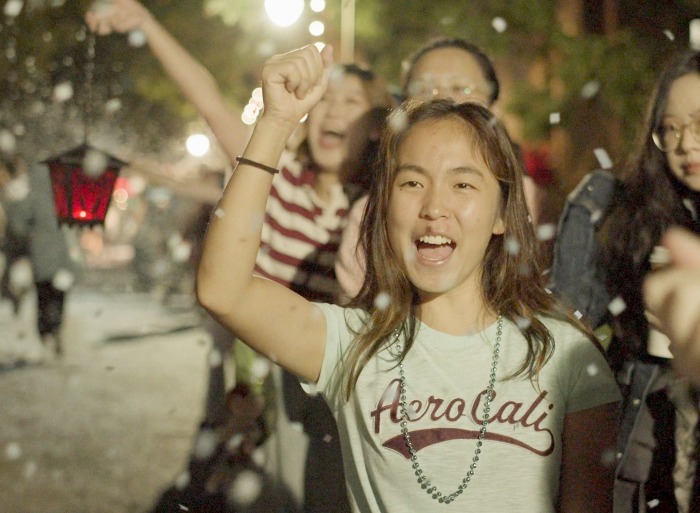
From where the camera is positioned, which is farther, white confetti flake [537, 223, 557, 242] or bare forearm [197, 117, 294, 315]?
white confetti flake [537, 223, 557, 242]

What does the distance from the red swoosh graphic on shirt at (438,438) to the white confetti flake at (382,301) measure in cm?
31

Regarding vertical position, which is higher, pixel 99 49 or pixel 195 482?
pixel 99 49

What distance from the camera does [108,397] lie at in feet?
20.3

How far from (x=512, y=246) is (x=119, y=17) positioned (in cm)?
134

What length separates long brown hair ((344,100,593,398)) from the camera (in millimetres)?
2031

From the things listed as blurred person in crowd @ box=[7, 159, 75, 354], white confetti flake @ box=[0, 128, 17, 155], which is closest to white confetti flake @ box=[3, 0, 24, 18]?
blurred person in crowd @ box=[7, 159, 75, 354]

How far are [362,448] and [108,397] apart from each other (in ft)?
15.1

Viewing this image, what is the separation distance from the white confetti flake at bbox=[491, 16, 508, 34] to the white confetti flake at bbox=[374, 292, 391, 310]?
20.6 feet

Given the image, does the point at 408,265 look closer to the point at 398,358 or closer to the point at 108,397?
the point at 398,358

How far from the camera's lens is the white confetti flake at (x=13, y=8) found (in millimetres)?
8348

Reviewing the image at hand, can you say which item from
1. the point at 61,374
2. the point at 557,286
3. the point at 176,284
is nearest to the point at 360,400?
the point at 557,286

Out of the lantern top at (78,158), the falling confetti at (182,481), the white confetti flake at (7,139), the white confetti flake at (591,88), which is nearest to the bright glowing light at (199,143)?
the white confetti flake at (7,139)

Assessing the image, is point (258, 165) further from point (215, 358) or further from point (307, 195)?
point (215, 358)

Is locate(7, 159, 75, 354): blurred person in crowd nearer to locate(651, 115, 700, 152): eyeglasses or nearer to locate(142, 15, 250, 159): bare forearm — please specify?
locate(142, 15, 250, 159): bare forearm
